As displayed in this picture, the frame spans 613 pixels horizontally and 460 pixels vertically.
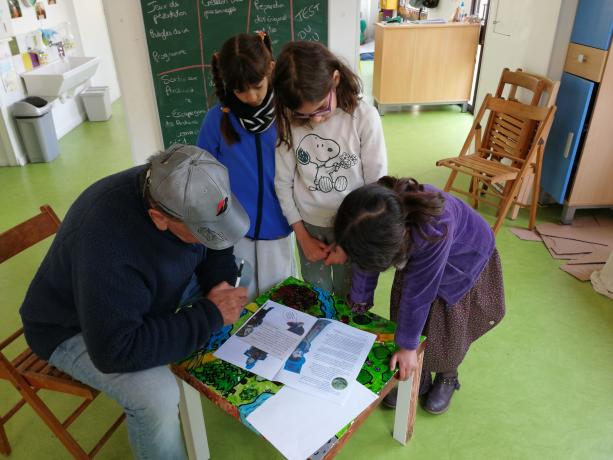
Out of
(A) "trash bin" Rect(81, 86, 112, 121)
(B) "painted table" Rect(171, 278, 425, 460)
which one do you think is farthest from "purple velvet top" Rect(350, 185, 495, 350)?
(A) "trash bin" Rect(81, 86, 112, 121)

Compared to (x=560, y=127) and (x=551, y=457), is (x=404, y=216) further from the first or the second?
(x=560, y=127)

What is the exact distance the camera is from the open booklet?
1.23 metres

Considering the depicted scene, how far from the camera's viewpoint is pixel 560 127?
10.1 feet

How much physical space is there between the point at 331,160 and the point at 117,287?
77 cm

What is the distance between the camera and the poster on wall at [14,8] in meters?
4.26

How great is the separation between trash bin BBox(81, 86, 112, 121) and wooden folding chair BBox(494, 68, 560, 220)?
4.48m

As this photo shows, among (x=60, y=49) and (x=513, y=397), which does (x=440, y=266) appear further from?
(x=60, y=49)

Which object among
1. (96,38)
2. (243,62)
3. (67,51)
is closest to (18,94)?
(67,51)

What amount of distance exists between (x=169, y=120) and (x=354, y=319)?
1974 millimetres

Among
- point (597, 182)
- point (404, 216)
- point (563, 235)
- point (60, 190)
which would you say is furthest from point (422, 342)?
point (60, 190)

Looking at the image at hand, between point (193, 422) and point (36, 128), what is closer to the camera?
point (193, 422)

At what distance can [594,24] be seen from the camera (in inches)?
107

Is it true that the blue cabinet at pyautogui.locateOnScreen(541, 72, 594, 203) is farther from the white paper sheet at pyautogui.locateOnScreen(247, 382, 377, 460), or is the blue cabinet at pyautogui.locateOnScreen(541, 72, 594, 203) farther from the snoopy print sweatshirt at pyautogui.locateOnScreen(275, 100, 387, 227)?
the white paper sheet at pyautogui.locateOnScreen(247, 382, 377, 460)

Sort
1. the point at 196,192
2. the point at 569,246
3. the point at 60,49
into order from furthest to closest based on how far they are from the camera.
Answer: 1. the point at 60,49
2. the point at 569,246
3. the point at 196,192
